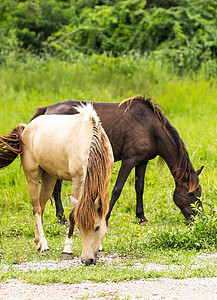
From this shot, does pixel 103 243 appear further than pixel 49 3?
No

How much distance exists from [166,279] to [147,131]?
324cm

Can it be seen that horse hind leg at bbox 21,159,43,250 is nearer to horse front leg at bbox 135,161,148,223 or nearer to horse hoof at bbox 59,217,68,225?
horse hoof at bbox 59,217,68,225

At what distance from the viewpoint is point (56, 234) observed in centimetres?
641

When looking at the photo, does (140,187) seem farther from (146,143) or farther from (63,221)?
(63,221)

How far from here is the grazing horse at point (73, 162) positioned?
4.43 meters

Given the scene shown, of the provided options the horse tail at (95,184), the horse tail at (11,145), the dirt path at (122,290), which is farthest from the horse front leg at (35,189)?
the dirt path at (122,290)

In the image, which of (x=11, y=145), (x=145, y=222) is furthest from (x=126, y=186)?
(x=11, y=145)

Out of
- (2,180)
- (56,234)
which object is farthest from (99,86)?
(56,234)

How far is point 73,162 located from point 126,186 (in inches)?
146

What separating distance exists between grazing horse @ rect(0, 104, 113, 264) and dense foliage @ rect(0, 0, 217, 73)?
9688 millimetres

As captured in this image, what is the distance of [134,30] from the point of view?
16344 millimetres

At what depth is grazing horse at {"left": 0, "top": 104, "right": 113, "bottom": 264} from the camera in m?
4.43

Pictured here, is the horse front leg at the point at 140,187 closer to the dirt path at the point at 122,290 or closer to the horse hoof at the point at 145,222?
the horse hoof at the point at 145,222

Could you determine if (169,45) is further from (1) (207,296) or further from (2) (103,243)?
(1) (207,296)
